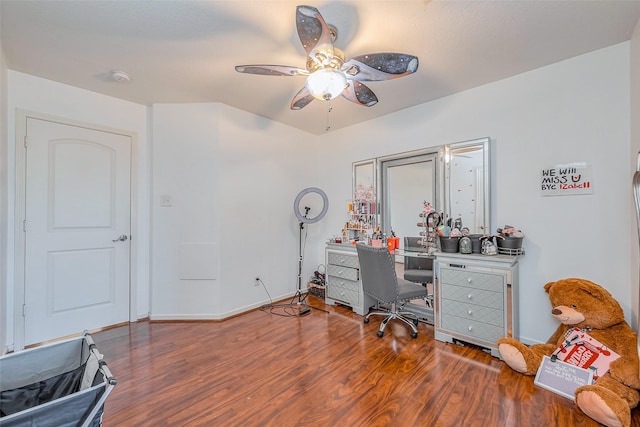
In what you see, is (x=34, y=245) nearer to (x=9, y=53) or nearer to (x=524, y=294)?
(x=9, y=53)

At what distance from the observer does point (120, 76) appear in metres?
2.32

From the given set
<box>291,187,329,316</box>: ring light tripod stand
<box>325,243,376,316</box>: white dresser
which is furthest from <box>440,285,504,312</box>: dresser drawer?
<box>291,187,329,316</box>: ring light tripod stand

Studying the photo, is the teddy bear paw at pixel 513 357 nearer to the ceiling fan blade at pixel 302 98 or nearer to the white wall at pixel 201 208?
the ceiling fan blade at pixel 302 98

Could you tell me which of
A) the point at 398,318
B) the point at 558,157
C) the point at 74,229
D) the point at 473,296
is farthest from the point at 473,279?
the point at 74,229

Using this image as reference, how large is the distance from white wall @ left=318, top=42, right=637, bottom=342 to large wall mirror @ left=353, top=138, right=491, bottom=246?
109 mm

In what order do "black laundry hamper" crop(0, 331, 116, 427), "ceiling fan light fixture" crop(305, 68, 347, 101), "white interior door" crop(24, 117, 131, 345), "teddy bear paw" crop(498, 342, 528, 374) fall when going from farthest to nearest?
"white interior door" crop(24, 117, 131, 345) < "teddy bear paw" crop(498, 342, 528, 374) < "ceiling fan light fixture" crop(305, 68, 347, 101) < "black laundry hamper" crop(0, 331, 116, 427)

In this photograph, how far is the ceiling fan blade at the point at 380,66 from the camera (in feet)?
5.16

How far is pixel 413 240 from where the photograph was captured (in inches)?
121

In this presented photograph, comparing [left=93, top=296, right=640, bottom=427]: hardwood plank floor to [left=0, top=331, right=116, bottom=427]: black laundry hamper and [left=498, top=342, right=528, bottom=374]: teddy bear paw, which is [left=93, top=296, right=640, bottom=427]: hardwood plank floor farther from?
[left=0, top=331, right=116, bottom=427]: black laundry hamper

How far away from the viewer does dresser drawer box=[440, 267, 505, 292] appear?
83.0 inches

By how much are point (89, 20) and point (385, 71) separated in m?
1.94

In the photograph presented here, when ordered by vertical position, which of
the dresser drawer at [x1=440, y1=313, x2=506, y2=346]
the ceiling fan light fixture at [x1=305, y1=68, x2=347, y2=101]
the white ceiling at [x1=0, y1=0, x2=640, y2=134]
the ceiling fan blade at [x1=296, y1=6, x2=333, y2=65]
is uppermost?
the white ceiling at [x1=0, y1=0, x2=640, y2=134]

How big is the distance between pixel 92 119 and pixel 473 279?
3.97 m

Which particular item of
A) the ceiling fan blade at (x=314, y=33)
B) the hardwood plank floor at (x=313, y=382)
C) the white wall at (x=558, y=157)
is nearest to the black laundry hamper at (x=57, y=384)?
the hardwood plank floor at (x=313, y=382)
